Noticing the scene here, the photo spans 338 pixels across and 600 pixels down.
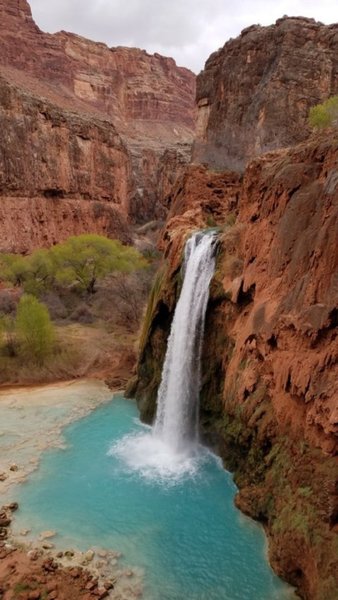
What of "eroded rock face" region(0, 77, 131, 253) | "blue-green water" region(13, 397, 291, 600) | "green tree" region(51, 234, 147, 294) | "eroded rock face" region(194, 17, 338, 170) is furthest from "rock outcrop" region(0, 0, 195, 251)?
"blue-green water" region(13, 397, 291, 600)

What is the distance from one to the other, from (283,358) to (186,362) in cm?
460

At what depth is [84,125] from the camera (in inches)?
1832

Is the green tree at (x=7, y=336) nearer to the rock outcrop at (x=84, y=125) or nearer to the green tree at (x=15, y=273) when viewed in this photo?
the green tree at (x=15, y=273)

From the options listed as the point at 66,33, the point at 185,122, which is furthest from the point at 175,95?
the point at 66,33

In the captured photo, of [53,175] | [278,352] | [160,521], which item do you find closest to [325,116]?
[278,352]

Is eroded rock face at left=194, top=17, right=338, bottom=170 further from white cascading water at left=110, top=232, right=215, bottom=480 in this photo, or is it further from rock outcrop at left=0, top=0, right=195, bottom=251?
rock outcrop at left=0, top=0, right=195, bottom=251

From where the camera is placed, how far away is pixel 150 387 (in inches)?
607

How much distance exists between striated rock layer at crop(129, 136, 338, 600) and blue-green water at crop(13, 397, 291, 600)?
0.46 m

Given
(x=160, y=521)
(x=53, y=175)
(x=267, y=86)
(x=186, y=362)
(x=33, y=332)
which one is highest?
(x=267, y=86)

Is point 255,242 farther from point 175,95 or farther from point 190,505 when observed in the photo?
point 175,95

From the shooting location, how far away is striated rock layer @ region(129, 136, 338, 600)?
7.18 meters

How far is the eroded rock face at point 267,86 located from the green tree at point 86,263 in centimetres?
850

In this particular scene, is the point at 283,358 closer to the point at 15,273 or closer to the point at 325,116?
the point at 325,116

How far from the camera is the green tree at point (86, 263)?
2919 centimetres
